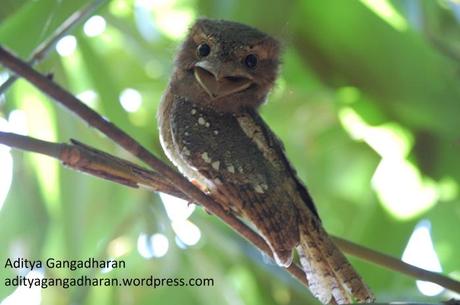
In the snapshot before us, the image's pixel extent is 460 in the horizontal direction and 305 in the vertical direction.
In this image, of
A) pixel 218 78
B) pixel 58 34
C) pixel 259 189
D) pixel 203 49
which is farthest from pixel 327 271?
pixel 58 34

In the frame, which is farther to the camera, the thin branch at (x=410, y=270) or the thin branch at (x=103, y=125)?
the thin branch at (x=410, y=270)

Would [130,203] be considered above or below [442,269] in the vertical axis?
above

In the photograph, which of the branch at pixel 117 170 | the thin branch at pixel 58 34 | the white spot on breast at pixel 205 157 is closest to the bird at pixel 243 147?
the white spot on breast at pixel 205 157

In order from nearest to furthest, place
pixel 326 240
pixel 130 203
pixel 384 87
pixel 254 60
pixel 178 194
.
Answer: pixel 178 194 → pixel 326 240 → pixel 254 60 → pixel 384 87 → pixel 130 203

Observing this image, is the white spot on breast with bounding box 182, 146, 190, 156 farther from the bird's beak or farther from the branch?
the branch

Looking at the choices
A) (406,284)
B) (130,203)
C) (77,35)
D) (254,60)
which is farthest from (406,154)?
(77,35)

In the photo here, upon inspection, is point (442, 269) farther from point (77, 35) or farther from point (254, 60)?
point (77, 35)

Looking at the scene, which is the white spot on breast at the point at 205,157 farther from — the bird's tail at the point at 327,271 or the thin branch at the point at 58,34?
the thin branch at the point at 58,34
